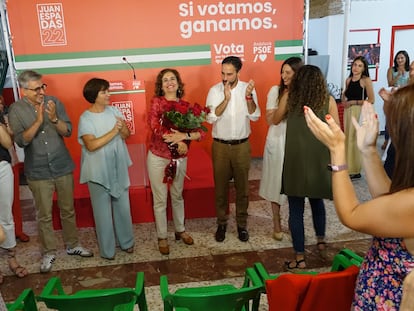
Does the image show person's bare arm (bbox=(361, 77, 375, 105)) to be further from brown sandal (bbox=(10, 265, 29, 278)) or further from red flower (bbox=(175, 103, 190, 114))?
brown sandal (bbox=(10, 265, 29, 278))

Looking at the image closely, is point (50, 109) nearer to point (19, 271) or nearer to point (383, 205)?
point (19, 271)

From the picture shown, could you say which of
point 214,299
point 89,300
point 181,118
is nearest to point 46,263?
point 181,118

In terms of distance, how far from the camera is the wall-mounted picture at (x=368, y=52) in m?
7.38

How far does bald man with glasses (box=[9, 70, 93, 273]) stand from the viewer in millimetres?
3318

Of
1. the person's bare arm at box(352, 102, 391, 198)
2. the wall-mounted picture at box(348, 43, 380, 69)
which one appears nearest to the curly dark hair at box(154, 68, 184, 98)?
the person's bare arm at box(352, 102, 391, 198)

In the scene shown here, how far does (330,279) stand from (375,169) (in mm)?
502

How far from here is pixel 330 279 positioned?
1761mm

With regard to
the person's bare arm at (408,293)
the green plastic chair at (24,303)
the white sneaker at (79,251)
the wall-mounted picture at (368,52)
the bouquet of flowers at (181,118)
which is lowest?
the white sneaker at (79,251)

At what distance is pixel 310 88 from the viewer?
9.90 ft

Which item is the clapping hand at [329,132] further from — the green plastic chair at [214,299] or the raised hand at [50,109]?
the raised hand at [50,109]

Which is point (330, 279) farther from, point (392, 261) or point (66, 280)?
point (66, 280)

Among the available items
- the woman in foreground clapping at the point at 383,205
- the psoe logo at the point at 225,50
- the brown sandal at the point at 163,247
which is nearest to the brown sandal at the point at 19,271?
the brown sandal at the point at 163,247

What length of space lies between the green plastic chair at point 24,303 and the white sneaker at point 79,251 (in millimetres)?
1675

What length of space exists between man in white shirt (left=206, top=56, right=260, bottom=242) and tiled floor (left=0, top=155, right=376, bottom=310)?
1.85 ft
